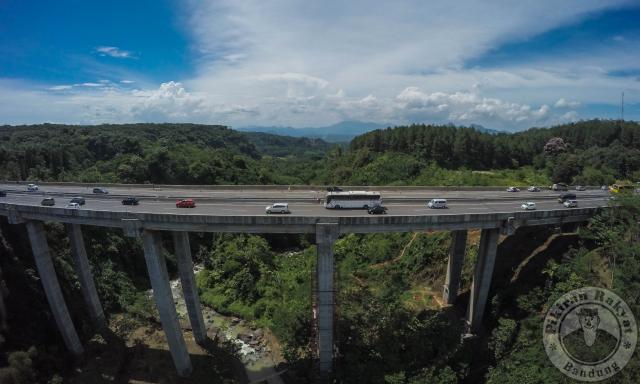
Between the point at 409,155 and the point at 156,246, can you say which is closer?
the point at 156,246

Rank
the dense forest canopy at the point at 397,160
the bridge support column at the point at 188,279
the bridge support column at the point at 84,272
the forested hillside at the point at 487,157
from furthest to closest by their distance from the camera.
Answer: the forested hillside at the point at 487,157
the dense forest canopy at the point at 397,160
the bridge support column at the point at 84,272
the bridge support column at the point at 188,279

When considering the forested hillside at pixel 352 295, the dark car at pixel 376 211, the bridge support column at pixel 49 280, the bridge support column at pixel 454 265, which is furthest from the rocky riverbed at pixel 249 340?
the bridge support column at pixel 454 265

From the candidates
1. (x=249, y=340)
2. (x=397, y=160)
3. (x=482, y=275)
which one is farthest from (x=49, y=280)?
(x=397, y=160)

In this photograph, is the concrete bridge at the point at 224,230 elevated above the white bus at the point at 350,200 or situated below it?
below

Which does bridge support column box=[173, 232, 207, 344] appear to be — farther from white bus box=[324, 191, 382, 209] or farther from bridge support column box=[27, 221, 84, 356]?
→ white bus box=[324, 191, 382, 209]

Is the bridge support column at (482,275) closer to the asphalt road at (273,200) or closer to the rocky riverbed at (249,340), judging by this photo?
the asphalt road at (273,200)

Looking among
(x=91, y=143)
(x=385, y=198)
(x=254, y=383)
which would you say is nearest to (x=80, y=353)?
(x=254, y=383)

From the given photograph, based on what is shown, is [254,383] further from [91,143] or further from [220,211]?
[91,143]
